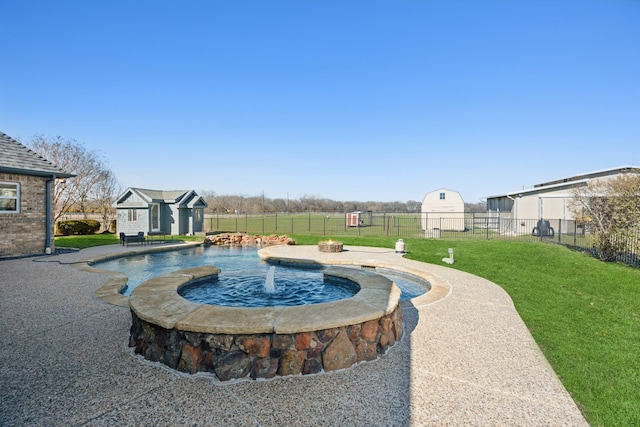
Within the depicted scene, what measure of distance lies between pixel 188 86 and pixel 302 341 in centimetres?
1464

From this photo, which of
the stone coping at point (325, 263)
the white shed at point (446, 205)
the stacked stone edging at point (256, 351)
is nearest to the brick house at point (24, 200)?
the stone coping at point (325, 263)

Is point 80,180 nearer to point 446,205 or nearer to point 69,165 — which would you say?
point 69,165

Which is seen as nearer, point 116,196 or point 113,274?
point 113,274

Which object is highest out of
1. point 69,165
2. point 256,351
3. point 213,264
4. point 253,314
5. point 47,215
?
point 69,165

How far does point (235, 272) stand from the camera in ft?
23.8

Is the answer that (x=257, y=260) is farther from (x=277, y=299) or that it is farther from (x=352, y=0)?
(x=352, y=0)

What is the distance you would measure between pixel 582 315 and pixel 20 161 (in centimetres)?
1666

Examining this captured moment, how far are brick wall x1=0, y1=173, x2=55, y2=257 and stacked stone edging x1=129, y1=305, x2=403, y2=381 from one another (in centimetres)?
1141

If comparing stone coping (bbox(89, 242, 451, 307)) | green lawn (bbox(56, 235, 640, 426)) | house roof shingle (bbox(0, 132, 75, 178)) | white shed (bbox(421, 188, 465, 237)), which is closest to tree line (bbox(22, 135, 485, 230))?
white shed (bbox(421, 188, 465, 237))

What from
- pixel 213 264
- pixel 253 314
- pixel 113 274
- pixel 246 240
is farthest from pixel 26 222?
pixel 253 314

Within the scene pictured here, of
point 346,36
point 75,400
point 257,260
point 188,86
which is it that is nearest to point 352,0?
point 346,36

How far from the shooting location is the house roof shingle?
10.3 meters

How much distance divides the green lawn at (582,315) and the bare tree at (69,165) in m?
25.5

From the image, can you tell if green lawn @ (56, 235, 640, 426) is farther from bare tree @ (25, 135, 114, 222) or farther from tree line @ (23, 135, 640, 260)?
bare tree @ (25, 135, 114, 222)
